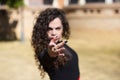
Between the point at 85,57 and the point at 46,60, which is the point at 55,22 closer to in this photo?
the point at 46,60

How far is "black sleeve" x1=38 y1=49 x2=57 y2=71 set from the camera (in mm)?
2666

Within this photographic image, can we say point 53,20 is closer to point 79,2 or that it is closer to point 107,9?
point 107,9

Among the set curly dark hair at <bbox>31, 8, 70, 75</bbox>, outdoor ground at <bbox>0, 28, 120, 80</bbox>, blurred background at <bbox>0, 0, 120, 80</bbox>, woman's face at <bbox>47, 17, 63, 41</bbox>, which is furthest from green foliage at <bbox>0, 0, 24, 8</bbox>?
woman's face at <bbox>47, 17, 63, 41</bbox>

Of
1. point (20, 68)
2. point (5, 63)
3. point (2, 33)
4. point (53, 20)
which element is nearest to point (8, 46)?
point (2, 33)

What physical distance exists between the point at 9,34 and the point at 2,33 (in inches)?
15.9

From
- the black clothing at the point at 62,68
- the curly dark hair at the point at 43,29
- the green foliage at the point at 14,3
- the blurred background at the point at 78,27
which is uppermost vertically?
the curly dark hair at the point at 43,29

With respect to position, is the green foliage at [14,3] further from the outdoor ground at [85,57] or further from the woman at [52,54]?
the woman at [52,54]

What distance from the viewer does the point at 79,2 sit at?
2252 centimetres

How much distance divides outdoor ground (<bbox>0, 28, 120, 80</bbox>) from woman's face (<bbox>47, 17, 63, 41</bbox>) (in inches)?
305

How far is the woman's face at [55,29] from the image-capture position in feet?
8.75

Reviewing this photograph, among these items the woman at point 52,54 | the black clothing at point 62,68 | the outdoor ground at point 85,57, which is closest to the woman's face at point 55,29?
the woman at point 52,54

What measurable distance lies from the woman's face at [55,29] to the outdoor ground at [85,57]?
776 cm

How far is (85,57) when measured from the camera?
14.8m

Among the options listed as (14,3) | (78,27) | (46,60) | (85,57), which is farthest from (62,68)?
(78,27)
